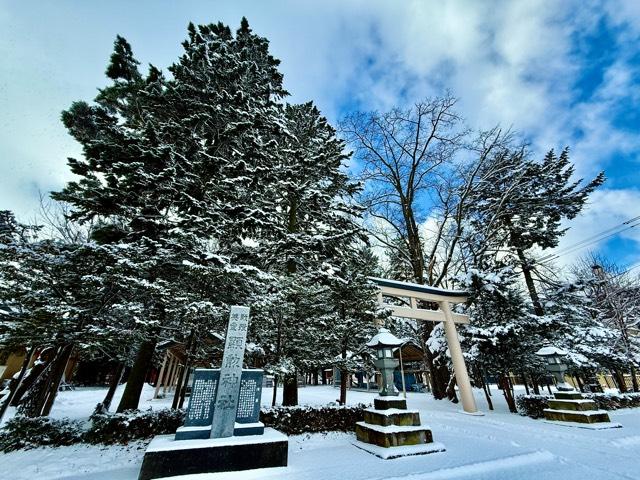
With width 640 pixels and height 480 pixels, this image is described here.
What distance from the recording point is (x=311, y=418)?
7.39 m

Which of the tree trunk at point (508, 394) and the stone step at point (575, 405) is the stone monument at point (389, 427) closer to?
the stone step at point (575, 405)

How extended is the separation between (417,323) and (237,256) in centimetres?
1398

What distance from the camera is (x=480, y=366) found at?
1240 centimetres

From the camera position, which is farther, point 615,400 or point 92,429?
point 615,400

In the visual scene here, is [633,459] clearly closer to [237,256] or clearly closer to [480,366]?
[480,366]

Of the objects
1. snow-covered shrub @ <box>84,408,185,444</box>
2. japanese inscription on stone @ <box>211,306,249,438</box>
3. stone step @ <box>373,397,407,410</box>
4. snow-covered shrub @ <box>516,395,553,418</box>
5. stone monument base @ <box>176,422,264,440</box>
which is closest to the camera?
stone monument base @ <box>176,422,264,440</box>

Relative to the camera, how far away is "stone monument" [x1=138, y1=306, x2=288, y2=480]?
4.29 meters

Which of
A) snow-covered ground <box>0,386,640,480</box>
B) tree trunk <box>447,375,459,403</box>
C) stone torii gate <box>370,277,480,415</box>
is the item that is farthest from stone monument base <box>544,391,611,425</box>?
tree trunk <box>447,375,459,403</box>

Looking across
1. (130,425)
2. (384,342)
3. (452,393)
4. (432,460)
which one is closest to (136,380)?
(130,425)

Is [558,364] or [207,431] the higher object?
[558,364]

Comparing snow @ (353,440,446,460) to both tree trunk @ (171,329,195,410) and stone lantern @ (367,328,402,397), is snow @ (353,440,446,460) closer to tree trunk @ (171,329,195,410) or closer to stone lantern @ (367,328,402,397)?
stone lantern @ (367,328,402,397)

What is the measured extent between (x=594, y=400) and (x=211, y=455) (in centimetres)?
1335

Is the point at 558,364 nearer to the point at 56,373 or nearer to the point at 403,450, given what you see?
the point at 403,450

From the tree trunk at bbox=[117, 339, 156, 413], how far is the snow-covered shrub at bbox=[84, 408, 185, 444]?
120 cm
